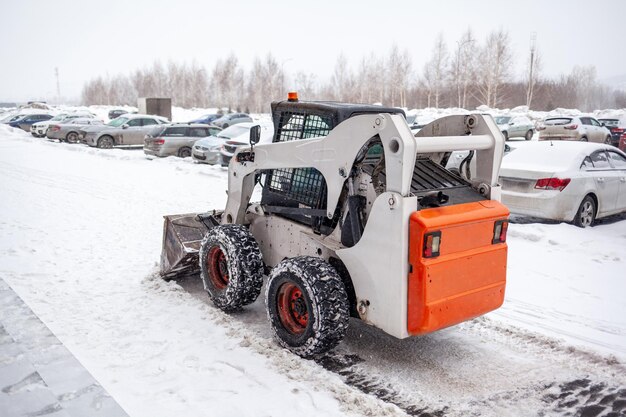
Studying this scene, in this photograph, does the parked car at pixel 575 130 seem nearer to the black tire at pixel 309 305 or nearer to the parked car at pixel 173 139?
the parked car at pixel 173 139

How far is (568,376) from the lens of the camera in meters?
4.60

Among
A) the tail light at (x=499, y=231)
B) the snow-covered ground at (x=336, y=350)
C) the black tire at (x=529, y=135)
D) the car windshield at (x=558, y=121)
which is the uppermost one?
the car windshield at (x=558, y=121)

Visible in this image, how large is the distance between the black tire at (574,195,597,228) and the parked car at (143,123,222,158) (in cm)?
1480

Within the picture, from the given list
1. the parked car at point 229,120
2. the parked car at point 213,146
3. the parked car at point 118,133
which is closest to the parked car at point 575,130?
the parked car at point 213,146

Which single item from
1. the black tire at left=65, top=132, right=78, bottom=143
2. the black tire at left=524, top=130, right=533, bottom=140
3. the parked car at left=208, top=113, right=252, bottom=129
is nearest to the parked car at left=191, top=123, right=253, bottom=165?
the black tire at left=65, top=132, right=78, bottom=143

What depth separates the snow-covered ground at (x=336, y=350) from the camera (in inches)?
163

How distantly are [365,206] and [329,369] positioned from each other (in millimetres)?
1385

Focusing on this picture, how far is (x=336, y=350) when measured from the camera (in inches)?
197

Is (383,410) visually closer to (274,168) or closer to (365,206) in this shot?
(365,206)

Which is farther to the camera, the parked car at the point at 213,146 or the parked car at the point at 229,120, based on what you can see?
the parked car at the point at 229,120

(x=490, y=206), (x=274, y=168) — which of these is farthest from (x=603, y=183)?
(x=274, y=168)

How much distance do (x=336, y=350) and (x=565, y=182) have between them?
607cm

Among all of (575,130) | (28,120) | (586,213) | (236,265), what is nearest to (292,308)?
(236,265)

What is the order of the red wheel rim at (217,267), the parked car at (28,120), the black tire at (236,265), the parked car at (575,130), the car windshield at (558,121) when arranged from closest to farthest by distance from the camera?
the black tire at (236,265)
the red wheel rim at (217,267)
the parked car at (575,130)
the car windshield at (558,121)
the parked car at (28,120)
